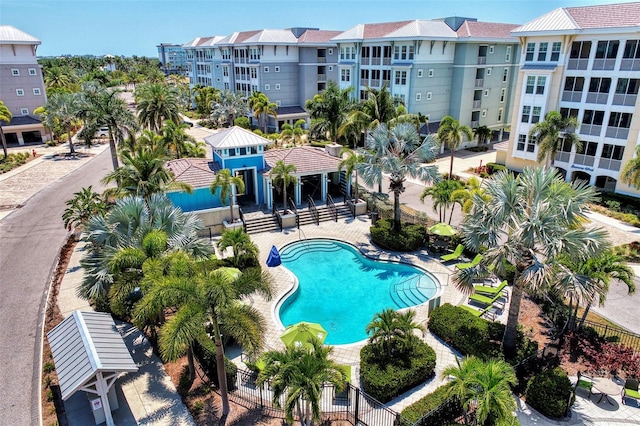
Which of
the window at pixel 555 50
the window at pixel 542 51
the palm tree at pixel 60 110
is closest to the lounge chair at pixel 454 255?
the window at pixel 555 50

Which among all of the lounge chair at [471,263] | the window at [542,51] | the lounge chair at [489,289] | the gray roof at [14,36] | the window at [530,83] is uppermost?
the gray roof at [14,36]

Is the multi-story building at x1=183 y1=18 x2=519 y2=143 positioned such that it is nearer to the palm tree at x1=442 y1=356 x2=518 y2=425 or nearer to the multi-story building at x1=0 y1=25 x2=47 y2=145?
the multi-story building at x1=0 y1=25 x2=47 y2=145

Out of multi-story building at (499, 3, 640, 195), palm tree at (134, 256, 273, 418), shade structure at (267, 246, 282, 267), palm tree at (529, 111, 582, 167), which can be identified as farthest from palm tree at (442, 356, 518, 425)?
multi-story building at (499, 3, 640, 195)

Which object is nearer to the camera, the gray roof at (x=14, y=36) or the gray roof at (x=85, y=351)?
the gray roof at (x=85, y=351)

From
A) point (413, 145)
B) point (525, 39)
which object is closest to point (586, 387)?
point (413, 145)

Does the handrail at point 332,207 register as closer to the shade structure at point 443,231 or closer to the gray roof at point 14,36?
the shade structure at point 443,231

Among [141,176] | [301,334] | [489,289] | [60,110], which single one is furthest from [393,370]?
[60,110]
